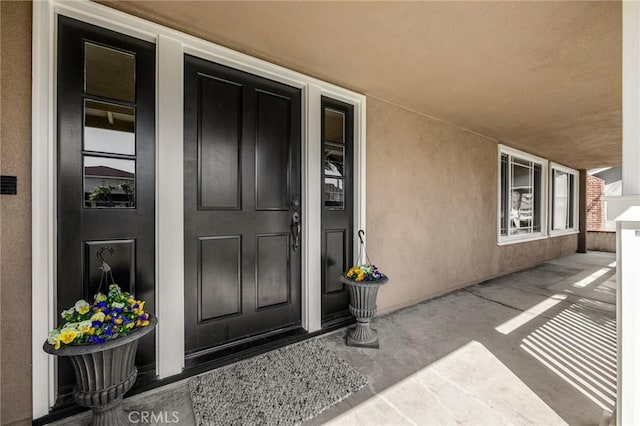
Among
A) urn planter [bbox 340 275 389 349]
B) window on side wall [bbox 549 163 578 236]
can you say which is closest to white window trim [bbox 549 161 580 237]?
window on side wall [bbox 549 163 578 236]

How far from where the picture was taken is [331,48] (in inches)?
80.6

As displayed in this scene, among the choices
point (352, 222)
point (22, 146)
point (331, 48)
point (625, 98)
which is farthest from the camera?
point (352, 222)

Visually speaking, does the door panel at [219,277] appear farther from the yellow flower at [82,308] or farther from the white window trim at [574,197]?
the white window trim at [574,197]

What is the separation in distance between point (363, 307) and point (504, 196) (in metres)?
4.27

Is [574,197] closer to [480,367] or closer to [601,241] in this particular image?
[601,241]

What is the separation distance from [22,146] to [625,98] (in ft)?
10.3

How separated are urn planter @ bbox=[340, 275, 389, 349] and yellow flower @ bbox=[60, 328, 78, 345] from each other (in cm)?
176

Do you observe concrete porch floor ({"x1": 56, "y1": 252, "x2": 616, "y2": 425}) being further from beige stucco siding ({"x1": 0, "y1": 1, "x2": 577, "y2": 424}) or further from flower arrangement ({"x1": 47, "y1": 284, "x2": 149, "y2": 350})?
flower arrangement ({"x1": 47, "y1": 284, "x2": 149, "y2": 350})

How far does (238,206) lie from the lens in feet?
6.99

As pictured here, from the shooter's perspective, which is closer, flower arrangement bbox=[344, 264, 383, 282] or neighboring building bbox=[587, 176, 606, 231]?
flower arrangement bbox=[344, 264, 383, 282]

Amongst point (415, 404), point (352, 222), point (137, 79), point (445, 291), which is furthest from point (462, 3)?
point (445, 291)

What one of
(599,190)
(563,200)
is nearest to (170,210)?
(563,200)

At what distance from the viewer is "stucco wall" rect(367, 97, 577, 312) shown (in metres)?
2.99

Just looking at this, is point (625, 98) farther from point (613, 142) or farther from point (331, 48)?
point (613, 142)
